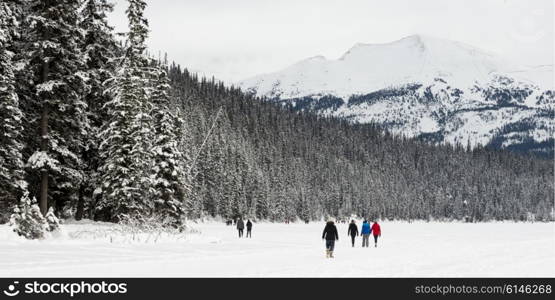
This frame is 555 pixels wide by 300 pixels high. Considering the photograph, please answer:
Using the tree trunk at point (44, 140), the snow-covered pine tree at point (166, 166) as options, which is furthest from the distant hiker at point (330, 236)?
the tree trunk at point (44, 140)

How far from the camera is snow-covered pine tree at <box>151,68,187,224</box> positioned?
33.8 meters

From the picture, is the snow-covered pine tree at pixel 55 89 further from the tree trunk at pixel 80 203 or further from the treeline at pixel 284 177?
the treeline at pixel 284 177

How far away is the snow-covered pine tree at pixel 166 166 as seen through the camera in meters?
33.8

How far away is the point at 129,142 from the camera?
100 ft

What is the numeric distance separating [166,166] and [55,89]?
819 centimetres

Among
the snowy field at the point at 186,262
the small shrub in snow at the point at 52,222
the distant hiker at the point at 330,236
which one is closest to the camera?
the snowy field at the point at 186,262

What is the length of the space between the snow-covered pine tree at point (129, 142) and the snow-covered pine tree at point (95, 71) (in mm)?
1147

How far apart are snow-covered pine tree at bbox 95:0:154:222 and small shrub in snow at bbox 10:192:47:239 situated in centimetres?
589

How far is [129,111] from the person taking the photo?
31.0 m

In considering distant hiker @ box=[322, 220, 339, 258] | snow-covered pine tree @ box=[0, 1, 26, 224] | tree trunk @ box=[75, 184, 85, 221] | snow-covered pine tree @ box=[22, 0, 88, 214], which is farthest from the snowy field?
tree trunk @ box=[75, 184, 85, 221]

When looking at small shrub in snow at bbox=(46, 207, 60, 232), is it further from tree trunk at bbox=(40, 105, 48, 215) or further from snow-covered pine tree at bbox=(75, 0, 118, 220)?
snow-covered pine tree at bbox=(75, 0, 118, 220)

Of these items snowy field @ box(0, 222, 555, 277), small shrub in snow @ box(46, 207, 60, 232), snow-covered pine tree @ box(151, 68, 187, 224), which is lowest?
snowy field @ box(0, 222, 555, 277)

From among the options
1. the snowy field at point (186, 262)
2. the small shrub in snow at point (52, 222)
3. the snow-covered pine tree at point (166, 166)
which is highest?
the snow-covered pine tree at point (166, 166)

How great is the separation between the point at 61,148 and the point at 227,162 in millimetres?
74786
